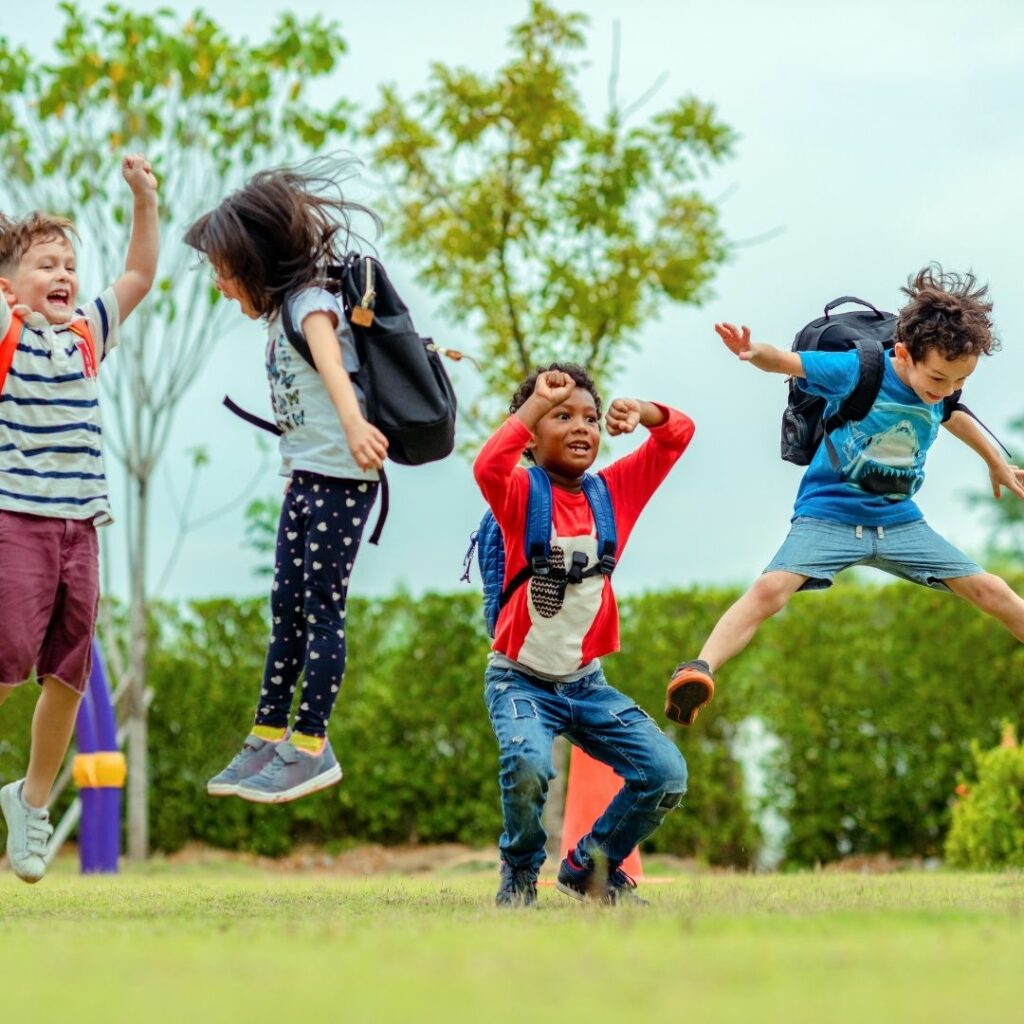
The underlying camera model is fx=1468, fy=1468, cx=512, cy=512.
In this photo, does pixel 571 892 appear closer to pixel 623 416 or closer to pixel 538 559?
pixel 538 559

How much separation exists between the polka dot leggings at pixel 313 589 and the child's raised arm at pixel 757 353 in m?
1.42

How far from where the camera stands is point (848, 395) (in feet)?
18.3

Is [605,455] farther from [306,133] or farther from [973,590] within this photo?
[973,590]

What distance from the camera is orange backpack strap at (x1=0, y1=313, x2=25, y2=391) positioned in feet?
16.3

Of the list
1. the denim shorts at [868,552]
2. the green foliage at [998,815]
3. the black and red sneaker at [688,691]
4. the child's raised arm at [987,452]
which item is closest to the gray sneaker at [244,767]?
the black and red sneaker at [688,691]

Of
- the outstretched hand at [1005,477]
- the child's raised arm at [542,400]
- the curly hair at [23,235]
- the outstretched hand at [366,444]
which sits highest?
the curly hair at [23,235]

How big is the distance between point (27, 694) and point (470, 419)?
167 inches

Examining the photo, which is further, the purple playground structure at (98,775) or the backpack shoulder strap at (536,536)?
the purple playground structure at (98,775)

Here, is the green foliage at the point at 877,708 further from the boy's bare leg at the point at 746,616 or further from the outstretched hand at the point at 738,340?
the outstretched hand at the point at 738,340

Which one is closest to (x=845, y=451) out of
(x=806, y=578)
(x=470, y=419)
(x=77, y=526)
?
(x=806, y=578)

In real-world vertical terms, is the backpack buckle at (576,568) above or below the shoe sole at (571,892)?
above

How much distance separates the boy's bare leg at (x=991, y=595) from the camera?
575 centimetres

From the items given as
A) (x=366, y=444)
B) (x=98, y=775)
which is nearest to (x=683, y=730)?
(x=98, y=775)

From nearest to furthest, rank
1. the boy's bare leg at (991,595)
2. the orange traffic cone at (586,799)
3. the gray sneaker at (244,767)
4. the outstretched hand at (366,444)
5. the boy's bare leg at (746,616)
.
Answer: the outstretched hand at (366,444) < the gray sneaker at (244,767) < the boy's bare leg at (746,616) < the boy's bare leg at (991,595) < the orange traffic cone at (586,799)
